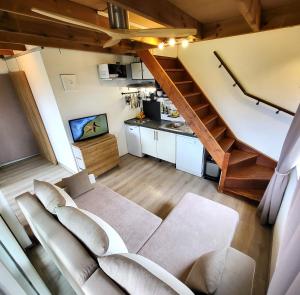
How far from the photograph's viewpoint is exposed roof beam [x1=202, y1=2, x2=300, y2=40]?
1.79 meters

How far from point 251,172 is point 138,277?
2.65m

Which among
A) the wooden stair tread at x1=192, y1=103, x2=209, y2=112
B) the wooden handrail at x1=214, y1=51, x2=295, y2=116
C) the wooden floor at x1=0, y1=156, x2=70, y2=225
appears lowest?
the wooden floor at x1=0, y1=156, x2=70, y2=225

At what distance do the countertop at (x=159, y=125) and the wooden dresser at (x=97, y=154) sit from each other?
75 centimetres

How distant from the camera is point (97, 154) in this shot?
3.36 meters

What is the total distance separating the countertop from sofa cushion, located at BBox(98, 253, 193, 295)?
240 cm

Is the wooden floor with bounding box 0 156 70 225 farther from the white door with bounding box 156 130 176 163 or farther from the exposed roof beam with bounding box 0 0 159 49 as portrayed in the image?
the exposed roof beam with bounding box 0 0 159 49

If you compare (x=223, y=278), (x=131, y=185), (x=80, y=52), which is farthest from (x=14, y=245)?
(x=80, y=52)

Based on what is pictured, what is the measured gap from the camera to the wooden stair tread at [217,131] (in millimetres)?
3004

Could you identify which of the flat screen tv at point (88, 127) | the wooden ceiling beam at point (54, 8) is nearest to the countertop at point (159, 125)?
the flat screen tv at point (88, 127)

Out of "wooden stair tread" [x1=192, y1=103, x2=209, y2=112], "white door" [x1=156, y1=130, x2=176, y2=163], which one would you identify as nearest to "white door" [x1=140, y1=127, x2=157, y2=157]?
"white door" [x1=156, y1=130, x2=176, y2=163]

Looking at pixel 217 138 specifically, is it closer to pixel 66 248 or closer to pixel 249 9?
pixel 249 9

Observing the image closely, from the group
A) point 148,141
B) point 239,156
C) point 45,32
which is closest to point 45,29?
point 45,32

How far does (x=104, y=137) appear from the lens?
11.7 feet

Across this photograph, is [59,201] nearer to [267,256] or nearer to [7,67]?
[267,256]
